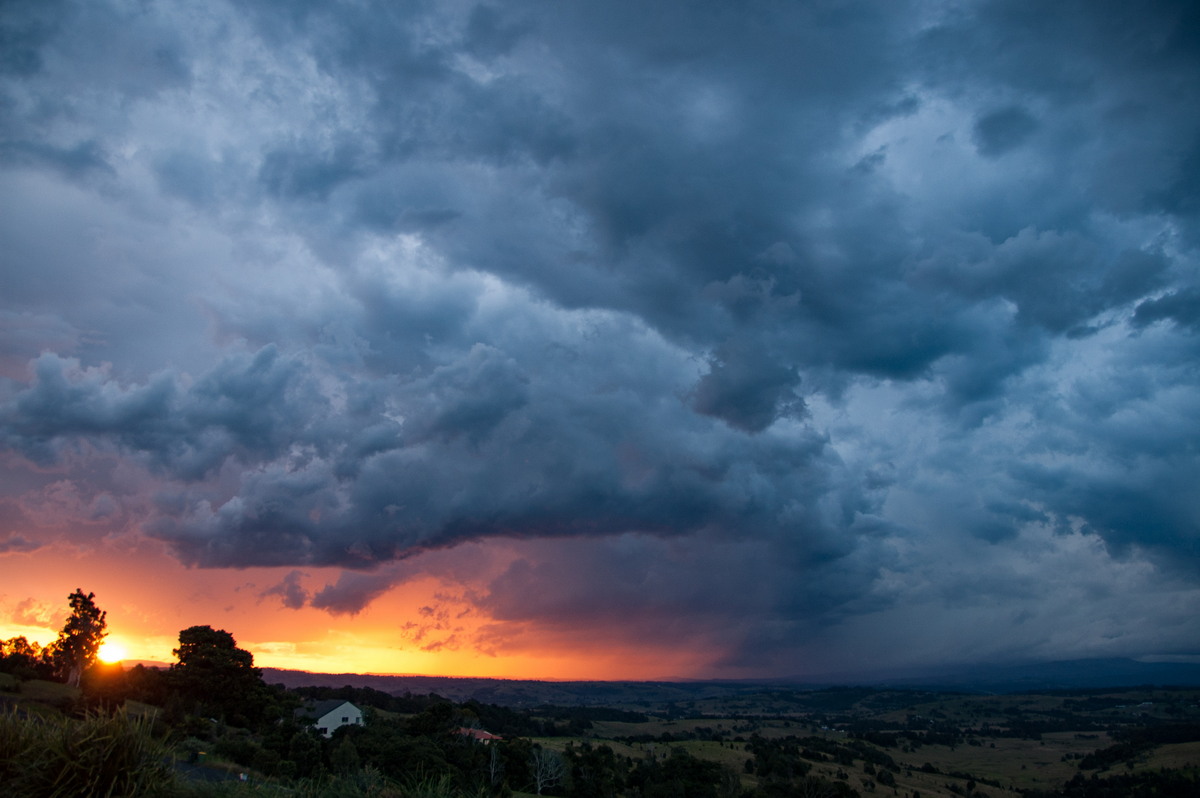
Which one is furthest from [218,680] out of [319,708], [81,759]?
[81,759]

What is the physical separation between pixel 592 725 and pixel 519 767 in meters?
118

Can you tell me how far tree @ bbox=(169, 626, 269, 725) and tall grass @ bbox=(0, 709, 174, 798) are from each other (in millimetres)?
84004

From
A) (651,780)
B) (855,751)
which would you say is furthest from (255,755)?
(855,751)

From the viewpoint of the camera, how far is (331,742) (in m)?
68.8

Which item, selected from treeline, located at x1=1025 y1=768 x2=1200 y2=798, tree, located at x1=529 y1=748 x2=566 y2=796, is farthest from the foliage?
treeline, located at x1=1025 y1=768 x2=1200 y2=798

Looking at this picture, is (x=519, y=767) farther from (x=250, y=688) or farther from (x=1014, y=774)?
(x=1014, y=774)

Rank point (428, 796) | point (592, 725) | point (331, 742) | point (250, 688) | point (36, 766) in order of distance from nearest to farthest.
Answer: point (36, 766) → point (428, 796) → point (331, 742) → point (250, 688) → point (592, 725)

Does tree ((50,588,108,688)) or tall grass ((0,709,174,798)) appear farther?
tree ((50,588,108,688))

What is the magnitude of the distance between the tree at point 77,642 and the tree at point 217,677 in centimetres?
1369

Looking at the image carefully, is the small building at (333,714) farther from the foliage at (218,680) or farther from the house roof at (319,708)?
the foliage at (218,680)

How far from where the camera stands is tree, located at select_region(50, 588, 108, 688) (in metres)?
91.8

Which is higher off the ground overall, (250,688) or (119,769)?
(119,769)

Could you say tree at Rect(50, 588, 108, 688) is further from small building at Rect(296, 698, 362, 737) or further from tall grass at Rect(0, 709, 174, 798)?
tall grass at Rect(0, 709, 174, 798)

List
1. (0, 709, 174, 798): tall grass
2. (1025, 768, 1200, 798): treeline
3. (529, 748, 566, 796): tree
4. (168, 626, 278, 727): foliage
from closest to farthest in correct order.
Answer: (0, 709, 174, 798): tall grass < (529, 748, 566, 796): tree < (168, 626, 278, 727): foliage < (1025, 768, 1200, 798): treeline
